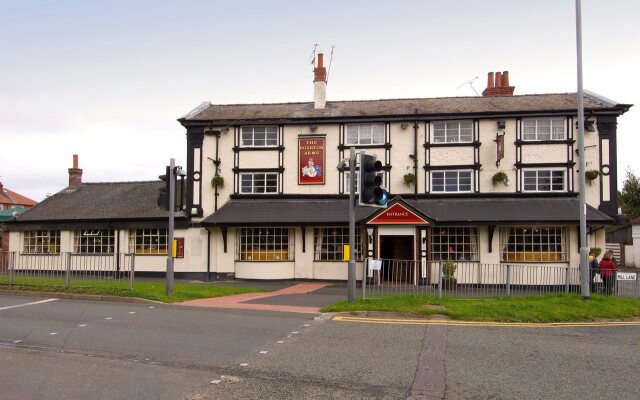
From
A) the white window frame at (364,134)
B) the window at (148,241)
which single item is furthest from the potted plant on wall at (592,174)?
the window at (148,241)

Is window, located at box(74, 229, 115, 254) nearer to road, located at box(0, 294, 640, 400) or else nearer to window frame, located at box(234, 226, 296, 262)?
window frame, located at box(234, 226, 296, 262)

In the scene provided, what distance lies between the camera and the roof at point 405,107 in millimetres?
24094

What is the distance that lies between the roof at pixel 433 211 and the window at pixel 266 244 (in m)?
1.04

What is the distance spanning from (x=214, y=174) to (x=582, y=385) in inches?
820

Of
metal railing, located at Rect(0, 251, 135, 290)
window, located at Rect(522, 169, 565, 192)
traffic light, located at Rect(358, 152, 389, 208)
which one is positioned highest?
window, located at Rect(522, 169, 565, 192)

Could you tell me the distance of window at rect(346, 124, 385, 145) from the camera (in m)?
25.0

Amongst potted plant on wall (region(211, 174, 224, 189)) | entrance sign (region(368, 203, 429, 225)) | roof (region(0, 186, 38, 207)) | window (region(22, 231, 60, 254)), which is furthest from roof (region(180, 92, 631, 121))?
roof (region(0, 186, 38, 207))

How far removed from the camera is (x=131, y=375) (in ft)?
23.9

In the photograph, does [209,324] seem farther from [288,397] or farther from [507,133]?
[507,133]

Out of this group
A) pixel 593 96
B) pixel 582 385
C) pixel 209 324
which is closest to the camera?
pixel 582 385

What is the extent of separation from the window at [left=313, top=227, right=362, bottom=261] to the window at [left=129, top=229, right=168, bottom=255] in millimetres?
7357

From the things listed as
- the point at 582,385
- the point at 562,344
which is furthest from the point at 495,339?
the point at 582,385

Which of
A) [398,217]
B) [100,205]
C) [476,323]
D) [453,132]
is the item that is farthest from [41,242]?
[476,323]

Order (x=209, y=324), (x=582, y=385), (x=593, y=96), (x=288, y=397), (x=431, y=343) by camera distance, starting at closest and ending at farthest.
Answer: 1. (x=288, y=397)
2. (x=582, y=385)
3. (x=431, y=343)
4. (x=209, y=324)
5. (x=593, y=96)
